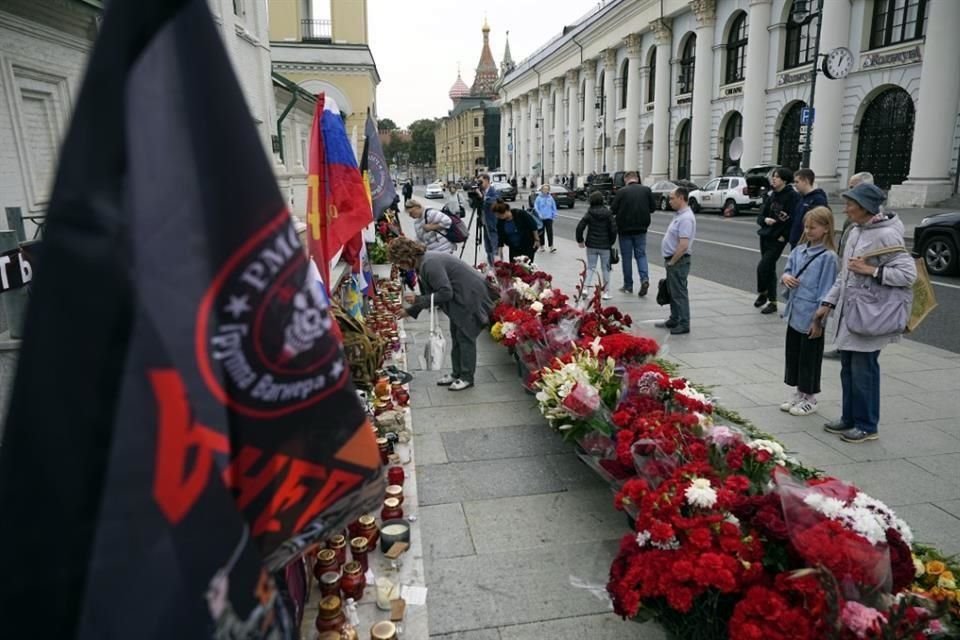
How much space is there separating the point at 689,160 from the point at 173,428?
41.8 m

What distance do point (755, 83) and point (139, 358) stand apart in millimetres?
34699

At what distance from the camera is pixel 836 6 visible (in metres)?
25.1

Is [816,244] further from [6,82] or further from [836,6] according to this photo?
[836,6]

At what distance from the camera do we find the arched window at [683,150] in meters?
39.7

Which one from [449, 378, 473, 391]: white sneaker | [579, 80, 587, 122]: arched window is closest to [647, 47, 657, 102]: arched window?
[579, 80, 587, 122]: arched window

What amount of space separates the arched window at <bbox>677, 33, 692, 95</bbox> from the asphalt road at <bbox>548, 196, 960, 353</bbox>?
14.7m

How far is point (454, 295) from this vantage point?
586 cm

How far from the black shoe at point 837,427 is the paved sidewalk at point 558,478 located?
0.07m

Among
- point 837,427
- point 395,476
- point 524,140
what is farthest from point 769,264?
point 524,140

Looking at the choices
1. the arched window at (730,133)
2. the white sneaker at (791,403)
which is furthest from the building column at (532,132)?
the white sneaker at (791,403)

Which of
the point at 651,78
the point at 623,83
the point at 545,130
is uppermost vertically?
the point at 623,83

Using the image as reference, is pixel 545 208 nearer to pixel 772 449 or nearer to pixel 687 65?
pixel 772 449

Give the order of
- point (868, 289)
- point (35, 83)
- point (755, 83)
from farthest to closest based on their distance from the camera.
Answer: point (755, 83) → point (35, 83) → point (868, 289)

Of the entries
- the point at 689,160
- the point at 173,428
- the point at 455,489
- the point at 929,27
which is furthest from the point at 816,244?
the point at 689,160
